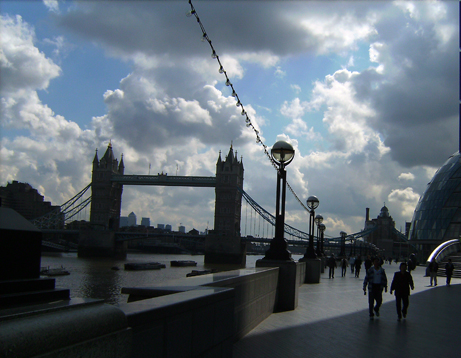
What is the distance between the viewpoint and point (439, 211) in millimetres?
46469

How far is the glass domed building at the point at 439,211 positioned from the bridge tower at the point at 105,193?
55115mm

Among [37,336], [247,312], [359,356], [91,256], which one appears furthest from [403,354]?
[91,256]

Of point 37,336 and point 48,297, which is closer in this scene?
point 37,336

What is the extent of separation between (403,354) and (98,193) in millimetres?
88767

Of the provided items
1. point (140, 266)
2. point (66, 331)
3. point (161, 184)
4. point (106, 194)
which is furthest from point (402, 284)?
point (106, 194)

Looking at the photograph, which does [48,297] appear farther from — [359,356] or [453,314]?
[453,314]

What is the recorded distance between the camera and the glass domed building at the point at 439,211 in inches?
1773

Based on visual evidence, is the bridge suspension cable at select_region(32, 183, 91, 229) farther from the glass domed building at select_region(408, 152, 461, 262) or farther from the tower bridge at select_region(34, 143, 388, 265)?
the glass domed building at select_region(408, 152, 461, 262)

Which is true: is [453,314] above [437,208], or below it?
below

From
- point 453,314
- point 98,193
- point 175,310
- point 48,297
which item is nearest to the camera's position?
point 48,297

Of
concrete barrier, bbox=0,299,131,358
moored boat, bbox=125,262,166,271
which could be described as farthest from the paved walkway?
moored boat, bbox=125,262,166,271

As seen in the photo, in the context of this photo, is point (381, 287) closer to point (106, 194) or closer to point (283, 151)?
point (283, 151)

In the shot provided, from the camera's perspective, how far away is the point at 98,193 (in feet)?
293

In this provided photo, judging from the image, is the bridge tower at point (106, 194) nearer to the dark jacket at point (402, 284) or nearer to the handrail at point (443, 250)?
the handrail at point (443, 250)
